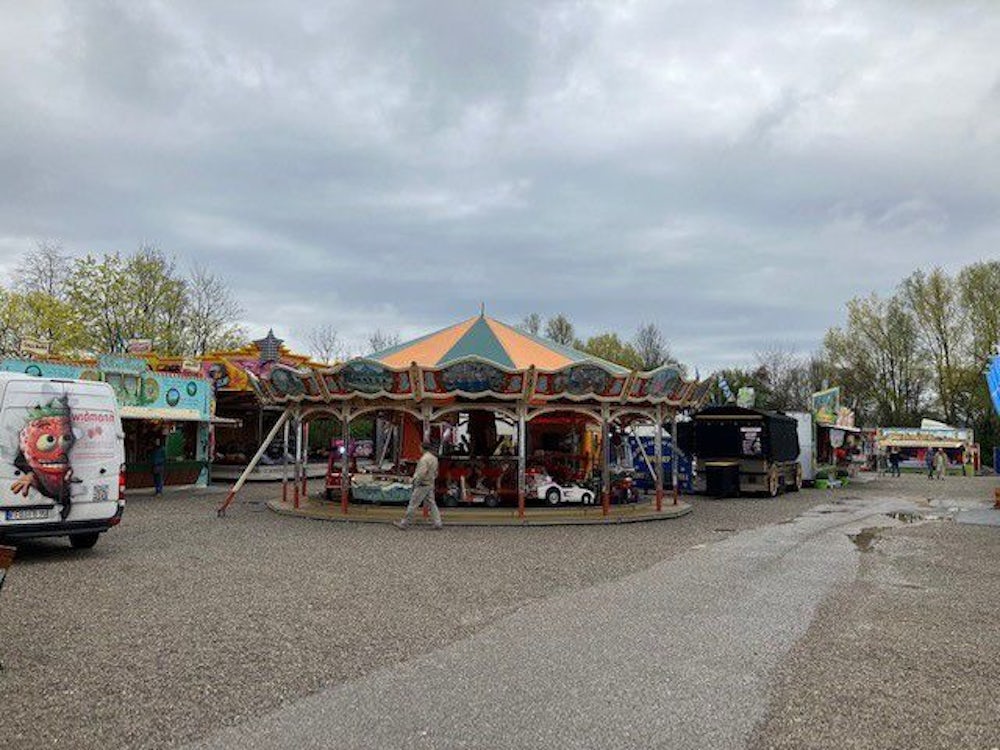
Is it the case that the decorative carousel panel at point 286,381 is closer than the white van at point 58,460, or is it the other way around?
the white van at point 58,460

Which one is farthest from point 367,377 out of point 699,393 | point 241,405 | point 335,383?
point 241,405

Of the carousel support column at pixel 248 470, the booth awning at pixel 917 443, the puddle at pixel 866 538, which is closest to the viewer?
the puddle at pixel 866 538

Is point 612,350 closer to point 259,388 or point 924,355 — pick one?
point 924,355

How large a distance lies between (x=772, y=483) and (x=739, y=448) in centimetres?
145

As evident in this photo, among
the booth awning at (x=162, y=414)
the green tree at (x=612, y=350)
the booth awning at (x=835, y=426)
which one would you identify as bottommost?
the booth awning at (x=835, y=426)

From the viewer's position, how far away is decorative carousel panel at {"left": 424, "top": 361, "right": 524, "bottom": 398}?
15617 millimetres

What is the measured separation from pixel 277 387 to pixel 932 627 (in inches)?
554

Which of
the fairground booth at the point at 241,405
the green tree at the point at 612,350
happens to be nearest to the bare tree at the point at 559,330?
the green tree at the point at 612,350

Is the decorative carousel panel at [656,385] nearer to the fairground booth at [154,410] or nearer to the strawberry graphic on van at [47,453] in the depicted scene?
the strawberry graphic on van at [47,453]

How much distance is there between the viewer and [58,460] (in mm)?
10445

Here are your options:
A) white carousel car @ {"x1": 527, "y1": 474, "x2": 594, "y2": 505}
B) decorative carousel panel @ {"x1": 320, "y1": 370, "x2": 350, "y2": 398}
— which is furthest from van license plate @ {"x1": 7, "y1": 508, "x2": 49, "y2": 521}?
white carousel car @ {"x1": 527, "y1": 474, "x2": 594, "y2": 505}

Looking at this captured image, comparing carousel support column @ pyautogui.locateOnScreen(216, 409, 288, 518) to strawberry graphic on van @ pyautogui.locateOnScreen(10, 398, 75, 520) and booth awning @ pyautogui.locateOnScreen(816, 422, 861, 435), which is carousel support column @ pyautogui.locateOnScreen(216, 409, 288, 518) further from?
booth awning @ pyautogui.locateOnScreen(816, 422, 861, 435)

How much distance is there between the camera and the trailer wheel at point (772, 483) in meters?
24.0

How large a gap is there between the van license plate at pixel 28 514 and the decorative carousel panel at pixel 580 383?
8.99 metres
